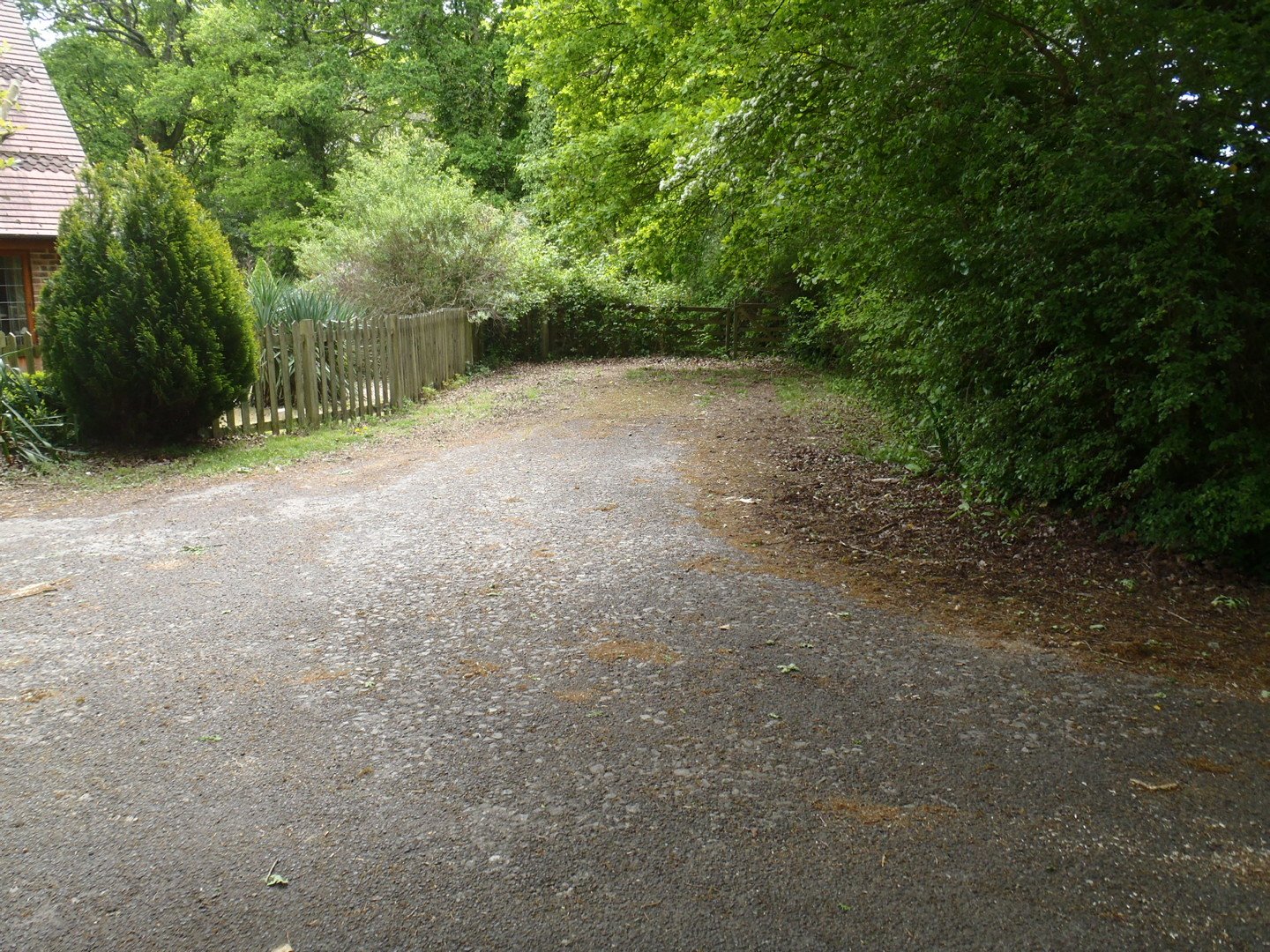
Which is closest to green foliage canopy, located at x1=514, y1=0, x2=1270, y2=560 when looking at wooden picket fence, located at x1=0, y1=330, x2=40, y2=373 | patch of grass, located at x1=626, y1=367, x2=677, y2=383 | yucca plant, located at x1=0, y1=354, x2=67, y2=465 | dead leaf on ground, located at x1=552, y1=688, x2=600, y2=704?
dead leaf on ground, located at x1=552, y1=688, x2=600, y2=704

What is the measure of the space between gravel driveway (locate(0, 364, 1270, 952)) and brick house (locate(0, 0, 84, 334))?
32.5 ft

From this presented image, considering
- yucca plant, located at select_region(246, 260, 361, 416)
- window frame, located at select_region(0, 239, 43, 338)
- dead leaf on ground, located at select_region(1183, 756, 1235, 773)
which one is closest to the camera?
dead leaf on ground, located at select_region(1183, 756, 1235, 773)

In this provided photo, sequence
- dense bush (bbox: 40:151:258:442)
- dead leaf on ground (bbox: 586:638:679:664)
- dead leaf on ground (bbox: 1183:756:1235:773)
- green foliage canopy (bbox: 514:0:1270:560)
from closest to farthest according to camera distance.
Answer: dead leaf on ground (bbox: 1183:756:1235:773), dead leaf on ground (bbox: 586:638:679:664), green foliage canopy (bbox: 514:0:1270:560), dense bush (bbox: 40:151:258:442)

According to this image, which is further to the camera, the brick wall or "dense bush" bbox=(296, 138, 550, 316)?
"dense bush" bbox=(296, 138, 550, 316)

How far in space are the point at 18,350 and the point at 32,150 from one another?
699 cm

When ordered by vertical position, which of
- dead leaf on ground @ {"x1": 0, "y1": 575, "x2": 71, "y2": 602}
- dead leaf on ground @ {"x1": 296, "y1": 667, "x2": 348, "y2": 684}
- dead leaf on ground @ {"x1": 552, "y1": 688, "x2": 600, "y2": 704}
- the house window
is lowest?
dead leaf on ground @ {"x1": 552, "y1": 688, "x2": 600, "y2": 704}

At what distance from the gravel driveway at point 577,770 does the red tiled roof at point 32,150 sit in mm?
9970

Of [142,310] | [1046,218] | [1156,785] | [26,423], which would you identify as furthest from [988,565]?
[26,423]

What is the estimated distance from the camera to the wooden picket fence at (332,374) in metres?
11.0

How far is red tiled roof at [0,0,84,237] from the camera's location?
44.6 ft

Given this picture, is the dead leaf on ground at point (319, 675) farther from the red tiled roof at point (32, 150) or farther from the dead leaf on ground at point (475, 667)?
the red tiled roof at point (32, 150)

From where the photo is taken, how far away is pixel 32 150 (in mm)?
14453

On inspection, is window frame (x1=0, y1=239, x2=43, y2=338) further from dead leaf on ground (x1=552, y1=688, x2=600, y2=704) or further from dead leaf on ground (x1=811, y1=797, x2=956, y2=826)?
dead leaf on ground (x1=811, y1=797, x2=956, y2=826)

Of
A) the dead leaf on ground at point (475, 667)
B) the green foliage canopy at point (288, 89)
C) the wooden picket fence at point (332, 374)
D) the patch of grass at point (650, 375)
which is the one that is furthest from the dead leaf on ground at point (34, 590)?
the green foliage canopy at point (288, 89)
